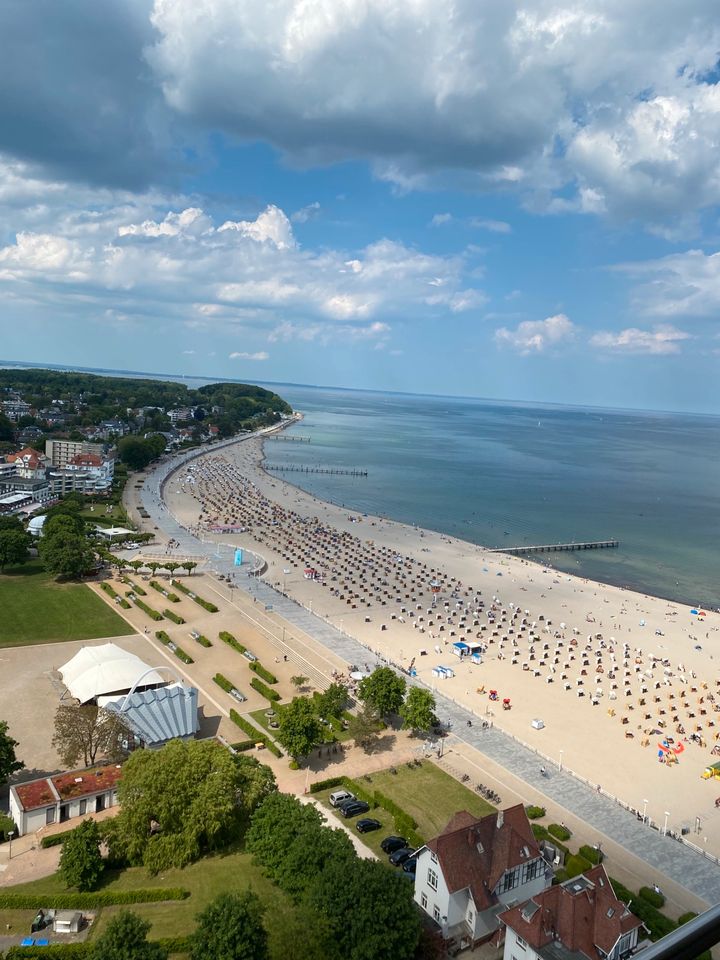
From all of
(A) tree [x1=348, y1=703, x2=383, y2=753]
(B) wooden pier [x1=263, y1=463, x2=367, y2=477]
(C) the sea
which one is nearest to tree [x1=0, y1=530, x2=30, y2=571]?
(A) tree [x1=348, y1=703, x2=383, y2=753]

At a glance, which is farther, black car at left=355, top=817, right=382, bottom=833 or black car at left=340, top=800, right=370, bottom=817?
black car at left=340, top=800, right=370, bottom=817

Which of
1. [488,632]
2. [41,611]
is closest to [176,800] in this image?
[41,611]

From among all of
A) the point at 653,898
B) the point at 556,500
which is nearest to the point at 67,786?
the point at 653,898

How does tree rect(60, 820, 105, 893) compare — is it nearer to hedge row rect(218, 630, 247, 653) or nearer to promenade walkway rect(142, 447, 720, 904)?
promenade walkway rect(142, 447, 720, 904)

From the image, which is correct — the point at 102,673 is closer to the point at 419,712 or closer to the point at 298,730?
the point at 298,730

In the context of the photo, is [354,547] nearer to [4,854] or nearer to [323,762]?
[323,762]

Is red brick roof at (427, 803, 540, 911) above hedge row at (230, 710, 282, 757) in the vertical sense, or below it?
above

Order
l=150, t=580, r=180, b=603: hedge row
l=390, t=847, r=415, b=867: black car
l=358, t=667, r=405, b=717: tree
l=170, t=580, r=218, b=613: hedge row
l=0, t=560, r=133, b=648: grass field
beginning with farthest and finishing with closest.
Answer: l=150, t=580, r=180, b=603: hedge row < l=170, t=580, r=218, b=613: hedge row < l=0, t=560, r=133, b=648: grass field < l=358, t=667, r=405, b=717: tree < l=390, t=847, r=415, b=867: black car
